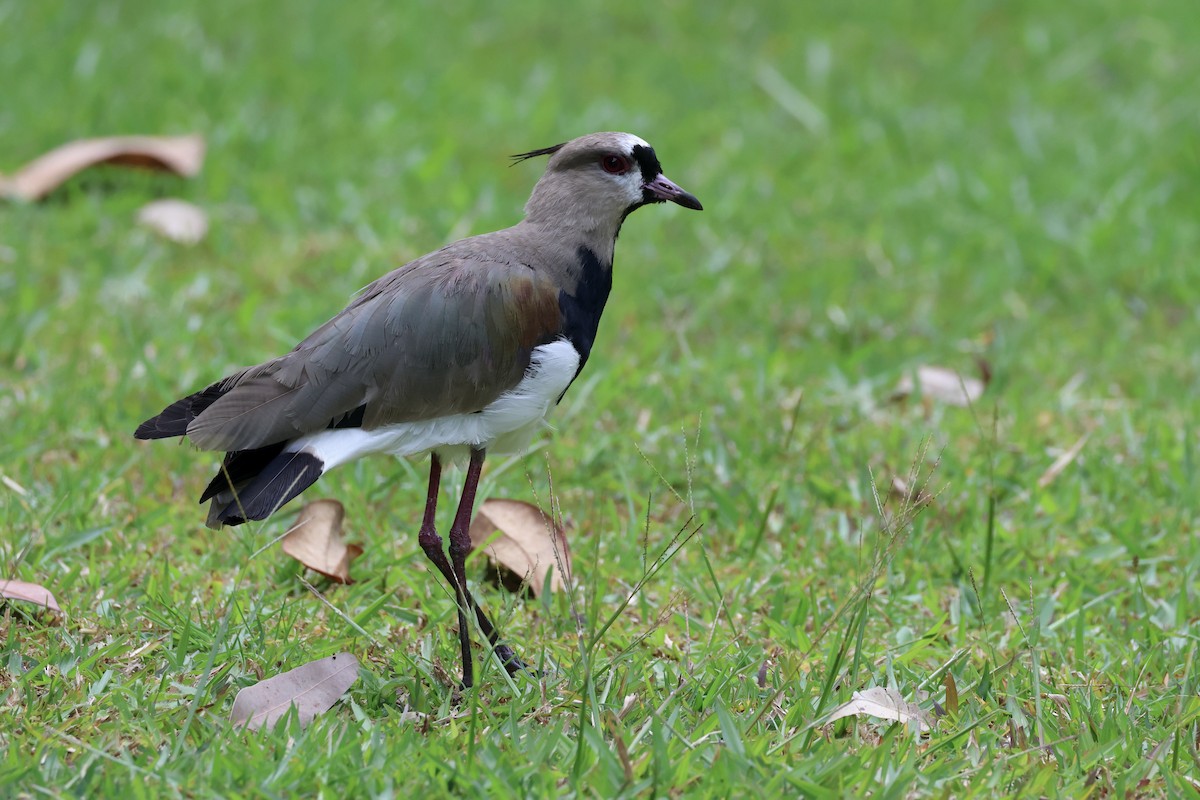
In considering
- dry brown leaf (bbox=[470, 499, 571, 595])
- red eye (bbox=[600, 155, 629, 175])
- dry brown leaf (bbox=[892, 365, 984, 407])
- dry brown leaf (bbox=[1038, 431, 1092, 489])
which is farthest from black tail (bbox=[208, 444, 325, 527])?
dry brown leaf (bbox=[892, 365, 984, 407])

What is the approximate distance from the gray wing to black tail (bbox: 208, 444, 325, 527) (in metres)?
0.07

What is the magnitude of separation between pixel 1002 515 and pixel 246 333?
2.73 metres

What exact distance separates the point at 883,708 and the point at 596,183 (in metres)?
1.48

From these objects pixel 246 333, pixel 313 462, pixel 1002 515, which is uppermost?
pixel 313 462

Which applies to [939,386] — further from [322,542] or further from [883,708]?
[322,542]

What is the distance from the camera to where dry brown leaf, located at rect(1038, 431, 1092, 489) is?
460 cm

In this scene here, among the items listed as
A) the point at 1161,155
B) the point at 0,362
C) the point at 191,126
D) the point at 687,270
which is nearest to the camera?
the point at 0,362

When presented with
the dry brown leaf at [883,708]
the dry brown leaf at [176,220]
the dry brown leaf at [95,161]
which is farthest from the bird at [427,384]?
the dry brown leaf at [95,161]

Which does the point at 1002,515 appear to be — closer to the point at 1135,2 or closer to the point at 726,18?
the point at 726,18

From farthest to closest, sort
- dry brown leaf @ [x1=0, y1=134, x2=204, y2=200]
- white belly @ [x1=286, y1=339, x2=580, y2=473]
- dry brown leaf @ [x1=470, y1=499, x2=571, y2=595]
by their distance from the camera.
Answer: dry brown leaf @ [x1=0, y1=134, x2=204, y2=200] < dry brown leaf @ [x1=470, y1=499, x2=571, y2=595] < white belly @ [x1=286, y1=339, x2=580, y2=473]

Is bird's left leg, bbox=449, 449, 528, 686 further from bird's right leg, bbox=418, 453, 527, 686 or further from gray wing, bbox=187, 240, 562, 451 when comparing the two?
gray wing, bbox=187, 240, 562, 451

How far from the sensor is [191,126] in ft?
22.1

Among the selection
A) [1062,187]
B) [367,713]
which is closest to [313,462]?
[367,713]

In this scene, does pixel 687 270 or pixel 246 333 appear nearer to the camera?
pixel 246 333
